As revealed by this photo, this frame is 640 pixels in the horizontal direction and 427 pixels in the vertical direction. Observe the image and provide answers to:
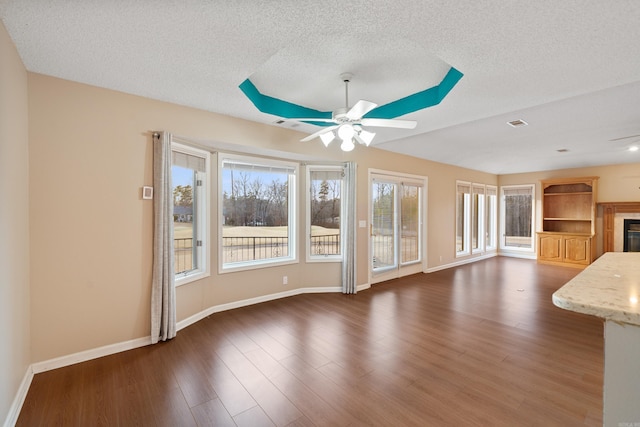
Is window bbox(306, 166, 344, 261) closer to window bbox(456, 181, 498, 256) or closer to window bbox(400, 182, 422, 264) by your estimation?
window bbox(400, 182, 422, 264)

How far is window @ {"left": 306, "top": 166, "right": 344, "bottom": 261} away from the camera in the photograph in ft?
15.9

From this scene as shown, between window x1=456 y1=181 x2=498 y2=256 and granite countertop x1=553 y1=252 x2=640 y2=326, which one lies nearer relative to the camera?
granite countertop x1=553 y1=252 x2=640 y2=326

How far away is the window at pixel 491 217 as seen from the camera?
8.62 m

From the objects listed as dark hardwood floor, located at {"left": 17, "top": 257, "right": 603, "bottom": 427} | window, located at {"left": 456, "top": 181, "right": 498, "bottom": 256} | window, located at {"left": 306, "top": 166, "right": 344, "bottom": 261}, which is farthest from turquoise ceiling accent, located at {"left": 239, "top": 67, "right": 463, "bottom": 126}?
window, located at {"left": 456, "top": 181, "right": 498, "bottom": 256}

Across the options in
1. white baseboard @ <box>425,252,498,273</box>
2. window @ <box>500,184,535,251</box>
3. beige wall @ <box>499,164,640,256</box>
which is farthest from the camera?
window @ <box>500,184,535,251</box>

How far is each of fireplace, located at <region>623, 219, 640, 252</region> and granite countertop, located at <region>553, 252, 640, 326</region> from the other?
25.3 ft

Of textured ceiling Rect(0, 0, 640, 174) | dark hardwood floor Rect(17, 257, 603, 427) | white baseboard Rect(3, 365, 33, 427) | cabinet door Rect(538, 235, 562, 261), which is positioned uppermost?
textured ceiling Rect(0, 0, 640, 174)

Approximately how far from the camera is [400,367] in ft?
8.49

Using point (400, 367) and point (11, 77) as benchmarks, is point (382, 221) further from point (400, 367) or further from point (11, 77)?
point (11, 77)

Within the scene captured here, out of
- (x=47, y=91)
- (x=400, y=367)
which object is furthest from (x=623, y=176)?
(x=47, y=91)

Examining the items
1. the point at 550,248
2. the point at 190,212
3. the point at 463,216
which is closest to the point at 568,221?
the point at 550,248

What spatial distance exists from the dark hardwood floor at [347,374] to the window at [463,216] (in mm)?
3650

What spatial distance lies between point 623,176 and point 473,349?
24.5 feet

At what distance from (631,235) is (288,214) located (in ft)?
26.8
